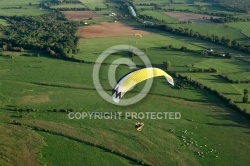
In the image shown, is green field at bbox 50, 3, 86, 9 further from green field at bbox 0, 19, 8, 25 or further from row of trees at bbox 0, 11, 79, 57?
green field at bbox 0, 19, 8, 25

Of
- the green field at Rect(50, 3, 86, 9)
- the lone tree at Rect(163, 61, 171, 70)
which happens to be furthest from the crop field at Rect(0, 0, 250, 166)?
the green field at Rect(50, 3, 86, 9)

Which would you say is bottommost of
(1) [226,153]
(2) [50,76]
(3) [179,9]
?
(1) [226,153]

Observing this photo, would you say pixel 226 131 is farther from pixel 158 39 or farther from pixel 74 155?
pixel 158 39

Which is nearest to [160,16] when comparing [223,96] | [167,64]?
[167,64]

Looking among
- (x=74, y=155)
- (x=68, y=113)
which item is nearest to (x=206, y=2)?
(x=68, y=113)

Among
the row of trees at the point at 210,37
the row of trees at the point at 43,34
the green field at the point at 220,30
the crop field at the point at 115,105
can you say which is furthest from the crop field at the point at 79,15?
the green field at the point at 220,30

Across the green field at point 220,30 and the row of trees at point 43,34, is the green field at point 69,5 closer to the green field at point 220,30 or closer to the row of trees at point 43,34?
the row of trees at point 43,34
